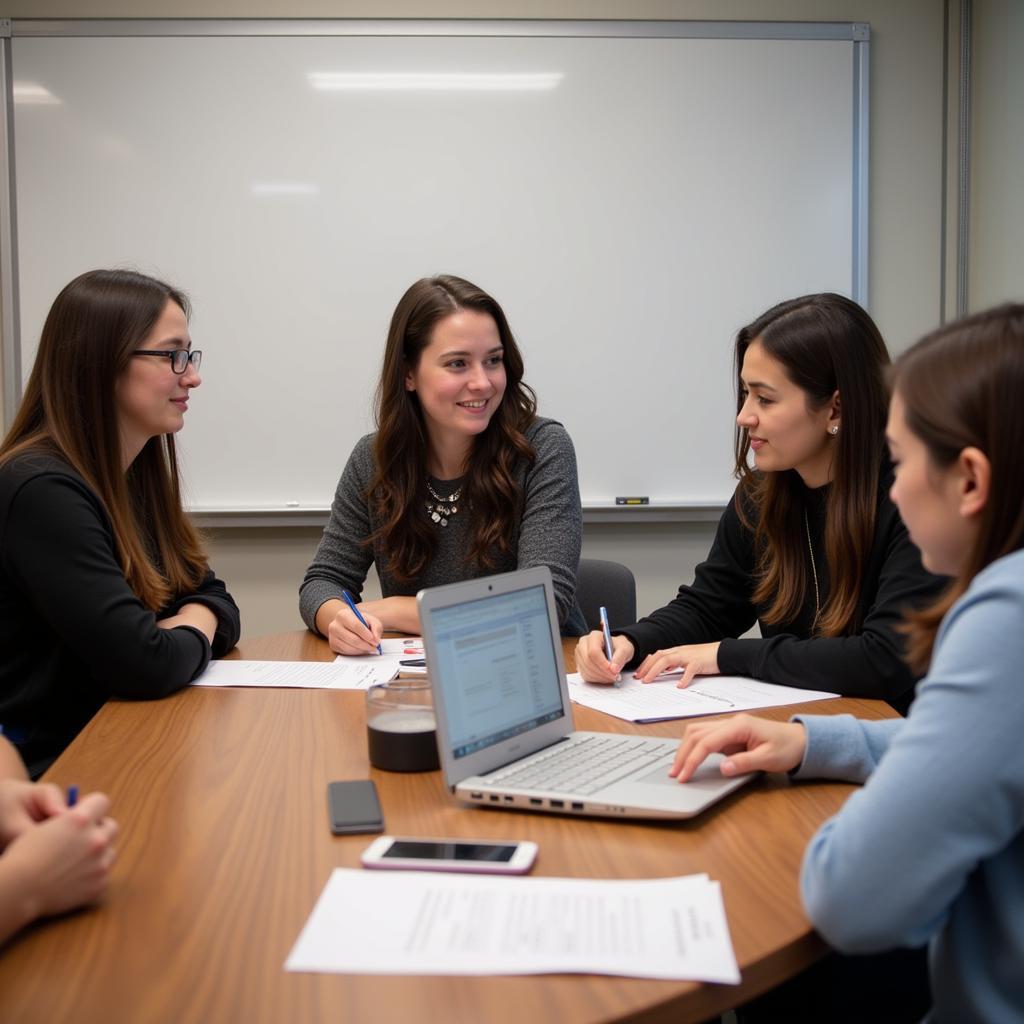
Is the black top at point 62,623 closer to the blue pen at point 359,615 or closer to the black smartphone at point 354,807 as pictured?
the blue pen at point 359,615

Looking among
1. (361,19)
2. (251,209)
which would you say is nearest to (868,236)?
(361,19)

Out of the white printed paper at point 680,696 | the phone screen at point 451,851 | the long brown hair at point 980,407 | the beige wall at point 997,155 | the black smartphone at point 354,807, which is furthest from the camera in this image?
the beige wall at point 997,155

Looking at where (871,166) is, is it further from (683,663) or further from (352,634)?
(352,634)

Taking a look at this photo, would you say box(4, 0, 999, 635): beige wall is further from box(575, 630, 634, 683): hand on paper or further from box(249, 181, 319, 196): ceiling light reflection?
box(575, 630, 634, 683): hand on paper

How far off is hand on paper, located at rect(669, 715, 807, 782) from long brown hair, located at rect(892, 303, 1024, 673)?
0.92ft

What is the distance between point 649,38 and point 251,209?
1440 millimetres

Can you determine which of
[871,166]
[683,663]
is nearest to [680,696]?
[683,663]

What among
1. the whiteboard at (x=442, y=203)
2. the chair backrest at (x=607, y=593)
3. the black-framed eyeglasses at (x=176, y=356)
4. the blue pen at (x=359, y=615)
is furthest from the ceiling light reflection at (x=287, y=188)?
the blue pen at (x=359, y=615)

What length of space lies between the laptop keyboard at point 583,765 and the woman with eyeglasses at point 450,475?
0.86 m

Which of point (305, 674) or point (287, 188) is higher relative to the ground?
point (287, 188)

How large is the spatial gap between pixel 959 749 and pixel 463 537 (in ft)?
5.13

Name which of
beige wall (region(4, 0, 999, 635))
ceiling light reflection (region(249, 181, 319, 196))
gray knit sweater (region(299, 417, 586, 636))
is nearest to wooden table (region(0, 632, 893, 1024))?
gray knit sweater (region(299, 417, 586, 636))

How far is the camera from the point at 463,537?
228 cm

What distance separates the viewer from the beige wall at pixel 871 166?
11.1ft
